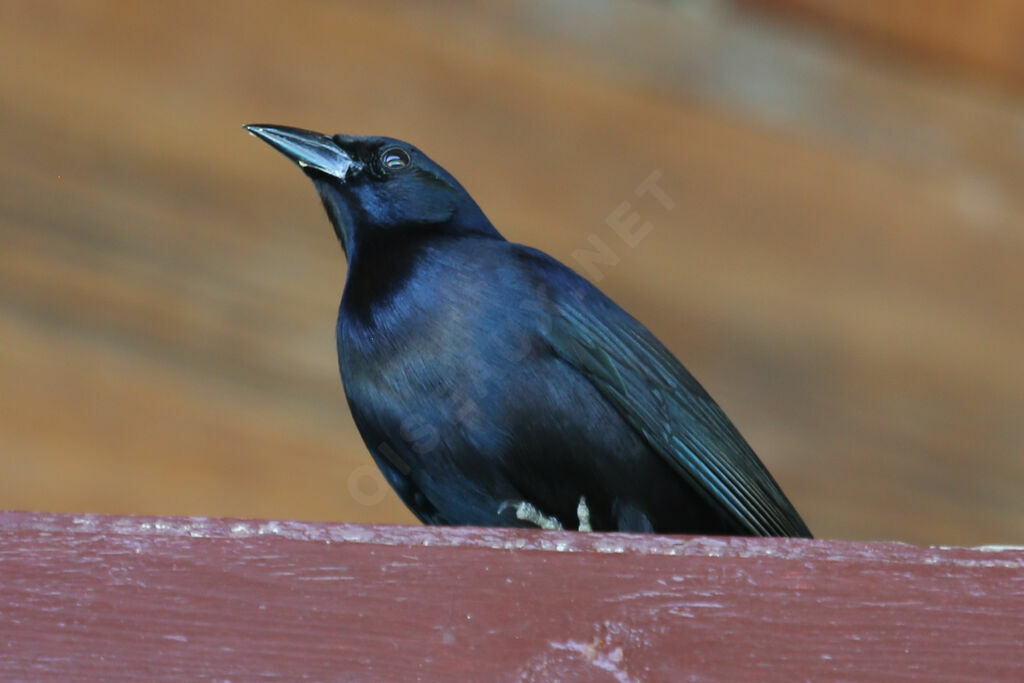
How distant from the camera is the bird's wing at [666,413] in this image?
2260mm

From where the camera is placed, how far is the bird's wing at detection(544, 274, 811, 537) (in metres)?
2.26

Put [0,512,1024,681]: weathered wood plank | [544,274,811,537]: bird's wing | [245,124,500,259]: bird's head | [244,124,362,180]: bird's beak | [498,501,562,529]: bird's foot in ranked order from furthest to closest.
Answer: [245,124,500,259]: bird's head
[244,124,362,180]: bird's beak
[544,274,811,537]: bird's wing
[498,501,562,529]: bird's foot
[0,512,1024,681]: weathered wood plank

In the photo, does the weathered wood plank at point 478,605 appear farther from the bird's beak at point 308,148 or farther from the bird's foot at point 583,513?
the bird's beak at point 308,148

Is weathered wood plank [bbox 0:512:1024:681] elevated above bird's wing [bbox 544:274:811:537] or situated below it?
below

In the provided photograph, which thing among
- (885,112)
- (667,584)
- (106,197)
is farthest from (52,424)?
(667,584)

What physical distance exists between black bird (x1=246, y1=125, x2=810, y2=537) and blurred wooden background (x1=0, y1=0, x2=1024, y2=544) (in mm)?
635

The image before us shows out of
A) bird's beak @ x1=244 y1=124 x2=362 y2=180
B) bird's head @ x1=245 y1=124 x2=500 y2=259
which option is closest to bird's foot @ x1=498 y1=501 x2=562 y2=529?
bird's head @ x1=245 y1=124 x2=500 y2=259

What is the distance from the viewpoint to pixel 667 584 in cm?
137

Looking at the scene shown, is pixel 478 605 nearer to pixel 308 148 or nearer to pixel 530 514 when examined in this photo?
pixel 530 514

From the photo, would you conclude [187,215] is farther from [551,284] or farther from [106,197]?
[551,284]

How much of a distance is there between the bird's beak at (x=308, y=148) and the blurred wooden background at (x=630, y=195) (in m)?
0.42

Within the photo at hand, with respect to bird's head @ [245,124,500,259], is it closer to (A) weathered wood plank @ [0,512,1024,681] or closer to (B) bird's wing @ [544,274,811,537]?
(B) bird's wing @ [544,274,811,537]

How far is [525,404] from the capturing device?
85.0 inches

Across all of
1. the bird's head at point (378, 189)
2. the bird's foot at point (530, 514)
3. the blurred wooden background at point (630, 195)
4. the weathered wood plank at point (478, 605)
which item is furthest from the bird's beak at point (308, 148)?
the weathered wood plank at point (478, 605)
